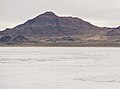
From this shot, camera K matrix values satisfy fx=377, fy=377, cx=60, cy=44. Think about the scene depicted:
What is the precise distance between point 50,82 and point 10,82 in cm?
370

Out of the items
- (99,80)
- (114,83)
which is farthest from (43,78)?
(114,83)

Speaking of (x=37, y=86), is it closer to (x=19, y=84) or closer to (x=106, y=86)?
(x=19, y=84)

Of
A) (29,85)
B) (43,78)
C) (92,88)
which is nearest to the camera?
(92,88)

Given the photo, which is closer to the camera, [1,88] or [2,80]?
[1,88]

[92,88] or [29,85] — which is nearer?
[92,88]

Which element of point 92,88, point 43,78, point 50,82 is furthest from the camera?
point 43,78

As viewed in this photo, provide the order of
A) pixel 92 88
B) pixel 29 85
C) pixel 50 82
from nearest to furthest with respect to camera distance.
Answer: pixel 92 88
pixel 29 85
pixel 50 82

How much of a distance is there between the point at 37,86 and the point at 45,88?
56.3 inches

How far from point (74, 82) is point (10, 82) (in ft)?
19.4

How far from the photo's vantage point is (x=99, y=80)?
35.5m

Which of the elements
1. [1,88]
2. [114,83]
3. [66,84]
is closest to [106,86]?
[114,83]

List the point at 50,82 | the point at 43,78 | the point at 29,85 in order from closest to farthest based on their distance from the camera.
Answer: the point at 29,85, the point at 50,82, the point at 43,78

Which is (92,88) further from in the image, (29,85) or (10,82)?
(10,82)

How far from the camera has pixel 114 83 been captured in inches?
1289
